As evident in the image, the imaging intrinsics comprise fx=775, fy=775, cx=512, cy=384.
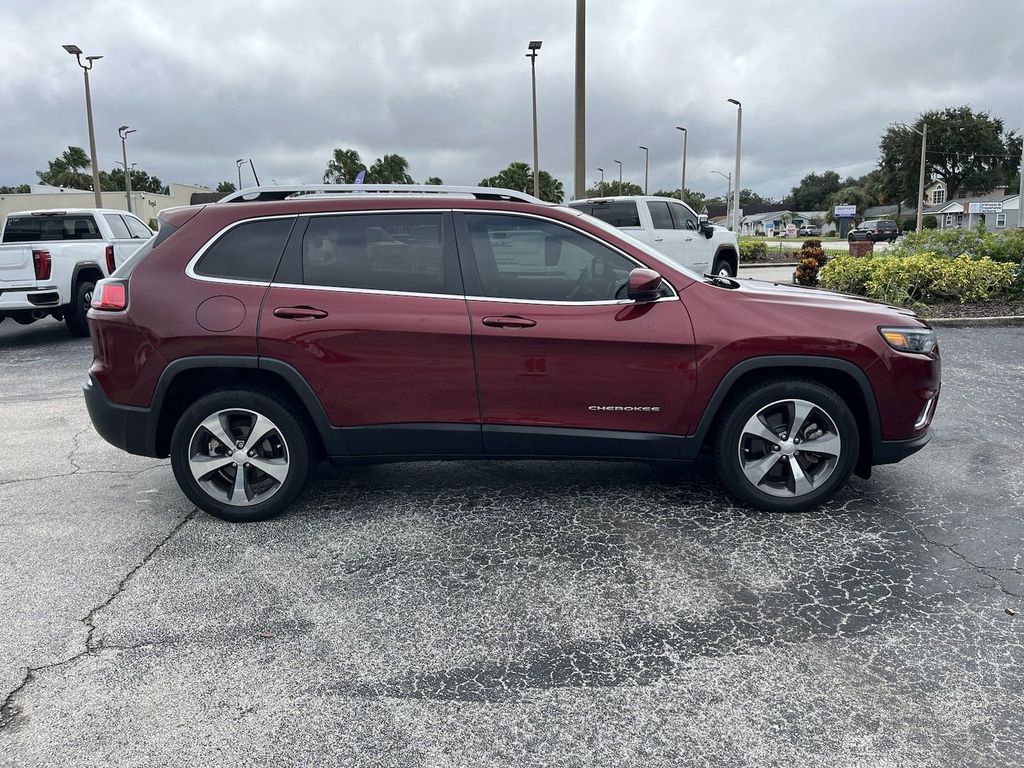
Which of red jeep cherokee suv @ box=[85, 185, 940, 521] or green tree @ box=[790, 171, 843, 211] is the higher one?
green tree @ box=[790, 171, 843, 211]

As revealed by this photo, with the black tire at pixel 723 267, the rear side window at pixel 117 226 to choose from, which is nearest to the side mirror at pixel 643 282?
the rear side window at pixel 117 226

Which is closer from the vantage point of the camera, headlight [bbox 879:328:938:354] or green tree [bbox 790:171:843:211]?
headlight [bbox 879:328:938:354]

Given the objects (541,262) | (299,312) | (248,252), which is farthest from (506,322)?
(248,252)

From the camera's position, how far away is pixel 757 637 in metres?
3.03

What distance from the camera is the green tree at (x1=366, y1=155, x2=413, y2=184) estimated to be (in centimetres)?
6323

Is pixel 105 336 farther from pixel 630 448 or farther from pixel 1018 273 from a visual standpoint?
pixel 1018 273

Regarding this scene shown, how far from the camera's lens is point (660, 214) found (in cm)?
1414

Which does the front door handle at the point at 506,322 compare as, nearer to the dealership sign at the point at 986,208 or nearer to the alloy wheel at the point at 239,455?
the alloy wheel at the point at 239,455

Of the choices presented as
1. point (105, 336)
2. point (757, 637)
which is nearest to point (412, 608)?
point (757, 637)

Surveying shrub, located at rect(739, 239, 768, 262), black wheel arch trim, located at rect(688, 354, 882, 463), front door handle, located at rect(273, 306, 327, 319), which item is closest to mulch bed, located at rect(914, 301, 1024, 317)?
black wheel arch trim, located at rect(688, 354, 882, 463)

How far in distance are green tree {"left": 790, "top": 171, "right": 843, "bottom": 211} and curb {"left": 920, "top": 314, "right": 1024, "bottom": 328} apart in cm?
13285

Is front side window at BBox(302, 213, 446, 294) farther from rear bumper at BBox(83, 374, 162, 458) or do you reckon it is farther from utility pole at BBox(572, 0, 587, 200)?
utility pole at BBox(572, 0, 587, 200)

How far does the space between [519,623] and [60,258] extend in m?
10.1

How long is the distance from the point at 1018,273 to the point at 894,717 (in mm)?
12250
